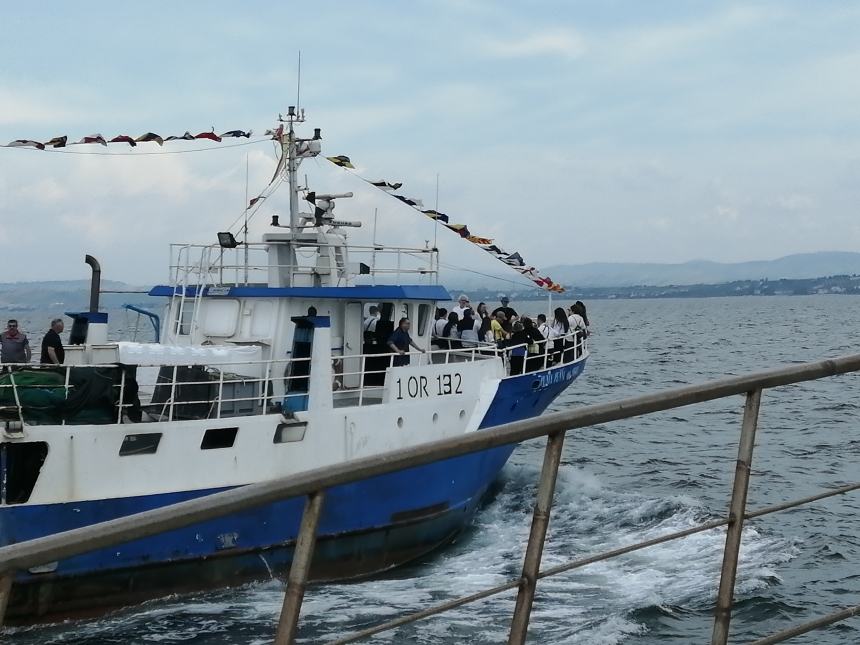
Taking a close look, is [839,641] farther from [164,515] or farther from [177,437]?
[164,515]

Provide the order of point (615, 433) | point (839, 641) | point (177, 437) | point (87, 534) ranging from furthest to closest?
point (615, 433), point (177, 437), point (839, 641), point (87, 534)

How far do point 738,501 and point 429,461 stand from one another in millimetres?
1257

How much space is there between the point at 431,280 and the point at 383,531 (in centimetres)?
469

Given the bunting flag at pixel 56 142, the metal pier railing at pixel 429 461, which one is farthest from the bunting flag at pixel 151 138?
the metal pier railing at pixel 429 461

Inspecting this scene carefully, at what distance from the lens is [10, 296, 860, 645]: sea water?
42.1ft

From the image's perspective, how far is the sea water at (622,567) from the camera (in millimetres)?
12844

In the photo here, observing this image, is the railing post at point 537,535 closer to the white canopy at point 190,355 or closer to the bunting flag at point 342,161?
the white canopy at point 190,355

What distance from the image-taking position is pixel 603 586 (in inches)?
567

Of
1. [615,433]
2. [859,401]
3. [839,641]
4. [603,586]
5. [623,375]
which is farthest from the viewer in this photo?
[623,375]

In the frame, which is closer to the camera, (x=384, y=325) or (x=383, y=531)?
(x=383, y=531)

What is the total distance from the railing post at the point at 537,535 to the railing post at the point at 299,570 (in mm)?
689

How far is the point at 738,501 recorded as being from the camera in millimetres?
3191

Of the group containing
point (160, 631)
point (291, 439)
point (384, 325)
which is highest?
point (384, 325)

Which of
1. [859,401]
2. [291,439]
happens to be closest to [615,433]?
[859,401]
